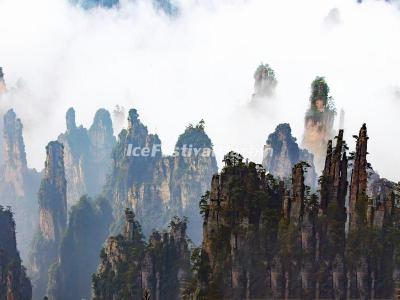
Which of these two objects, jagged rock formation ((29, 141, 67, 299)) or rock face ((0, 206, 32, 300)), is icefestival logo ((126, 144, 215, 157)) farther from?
rock face ((0, 206, 32, 300))

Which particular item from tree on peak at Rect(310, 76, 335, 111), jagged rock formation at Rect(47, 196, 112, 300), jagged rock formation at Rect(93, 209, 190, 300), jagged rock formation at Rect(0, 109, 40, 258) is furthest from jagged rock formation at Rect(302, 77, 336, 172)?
jagged rock formation at Rect(0, 109, 40, 258)

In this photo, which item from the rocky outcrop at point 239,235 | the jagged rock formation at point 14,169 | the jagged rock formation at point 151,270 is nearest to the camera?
the rocky outcrop at point 239,235

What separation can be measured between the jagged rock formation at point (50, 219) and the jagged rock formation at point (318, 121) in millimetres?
62166

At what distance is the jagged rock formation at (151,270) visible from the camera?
3297 inches

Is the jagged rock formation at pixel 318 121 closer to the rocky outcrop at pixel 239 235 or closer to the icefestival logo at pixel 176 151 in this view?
the icefestival logo at pixel 176 151

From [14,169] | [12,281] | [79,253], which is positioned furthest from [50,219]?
[12,281]

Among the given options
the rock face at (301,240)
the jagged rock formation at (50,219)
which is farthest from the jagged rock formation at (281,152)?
the rock face at (301,240)

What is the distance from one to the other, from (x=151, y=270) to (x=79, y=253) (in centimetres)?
6779

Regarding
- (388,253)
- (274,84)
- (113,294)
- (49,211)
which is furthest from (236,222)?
(274,84)

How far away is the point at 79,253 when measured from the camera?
484 ft

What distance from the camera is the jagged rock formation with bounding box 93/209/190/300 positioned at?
275ft

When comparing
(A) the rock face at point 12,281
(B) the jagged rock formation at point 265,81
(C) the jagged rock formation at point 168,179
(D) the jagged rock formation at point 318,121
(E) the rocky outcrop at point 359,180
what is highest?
(B) the jagged rock formation at point 265,81

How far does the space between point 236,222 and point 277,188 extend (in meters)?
6.75

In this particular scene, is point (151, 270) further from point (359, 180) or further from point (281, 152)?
point (281, 152)
